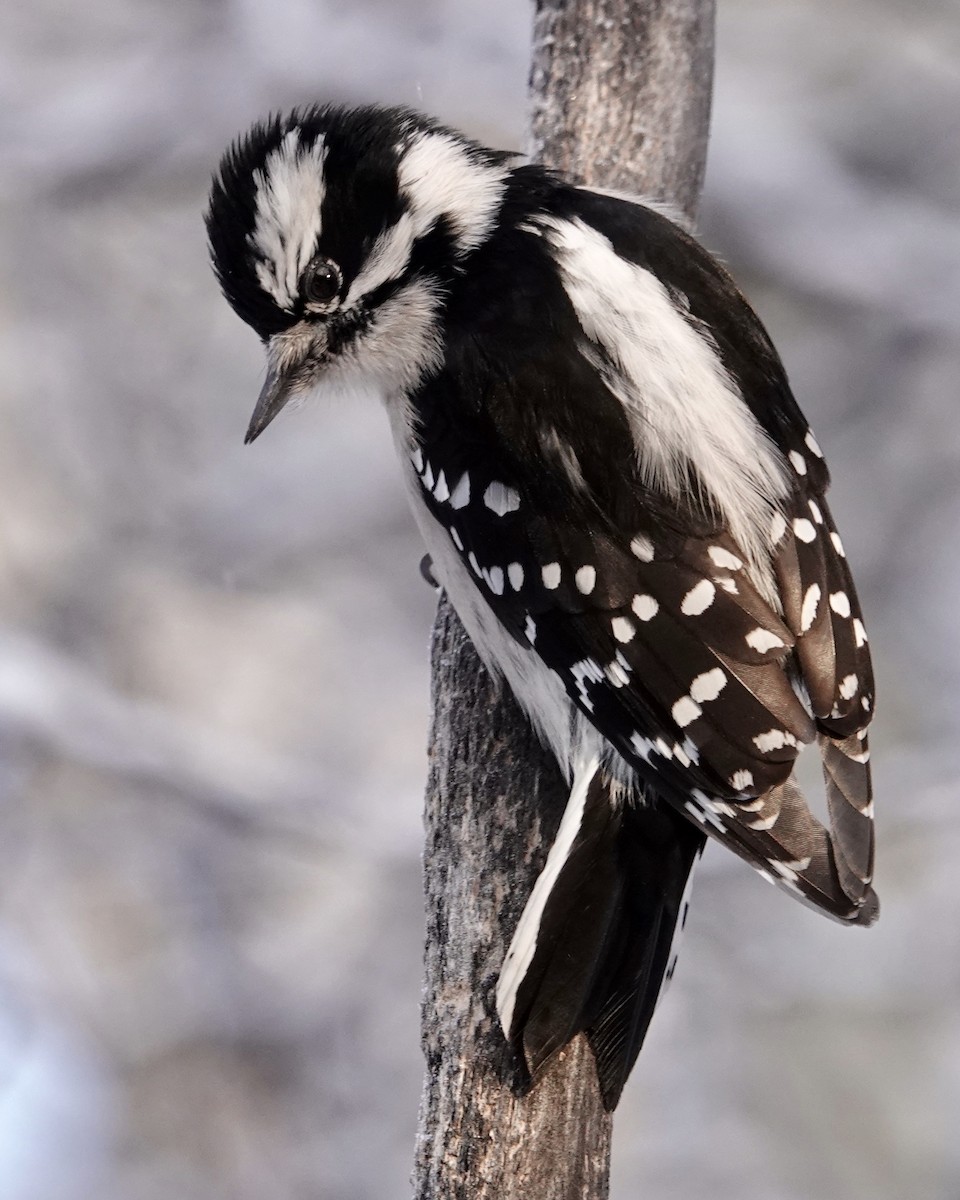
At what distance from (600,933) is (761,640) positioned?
412 mm

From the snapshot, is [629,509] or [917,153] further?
[917,153]

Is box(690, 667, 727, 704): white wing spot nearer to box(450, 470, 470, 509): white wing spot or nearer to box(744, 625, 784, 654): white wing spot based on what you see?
box(744, 625, 784, 654): white wing spot

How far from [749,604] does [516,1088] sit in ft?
2.10

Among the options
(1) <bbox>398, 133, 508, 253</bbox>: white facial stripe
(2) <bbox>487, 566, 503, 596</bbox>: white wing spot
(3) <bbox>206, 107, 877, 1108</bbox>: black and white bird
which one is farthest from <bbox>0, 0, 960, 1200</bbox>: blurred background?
(2) <bbox>487, 566, 503, 596</bbox>: white wing spot

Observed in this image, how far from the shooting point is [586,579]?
160 centimetres

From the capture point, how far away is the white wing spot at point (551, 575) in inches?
63.7

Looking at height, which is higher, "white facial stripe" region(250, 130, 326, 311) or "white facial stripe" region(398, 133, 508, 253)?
"white facial stripe" region(398, 133, 508, 253)

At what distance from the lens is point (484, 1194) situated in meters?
1.56

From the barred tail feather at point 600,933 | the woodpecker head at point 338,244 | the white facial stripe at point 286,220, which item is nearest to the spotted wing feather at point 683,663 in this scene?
the barred tail feather at point 600,933

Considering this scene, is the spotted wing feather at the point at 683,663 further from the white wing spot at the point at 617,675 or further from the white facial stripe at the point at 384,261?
the white facial stripe at the point at 384,261

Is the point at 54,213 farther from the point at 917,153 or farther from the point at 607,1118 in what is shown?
the point at 607,1118

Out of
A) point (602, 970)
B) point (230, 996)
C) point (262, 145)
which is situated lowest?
point (602, 970)

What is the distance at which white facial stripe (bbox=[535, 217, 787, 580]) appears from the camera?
1.64 metres

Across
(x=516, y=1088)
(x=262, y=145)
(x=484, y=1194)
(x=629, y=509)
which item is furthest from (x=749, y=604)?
(x=262, y=145)
